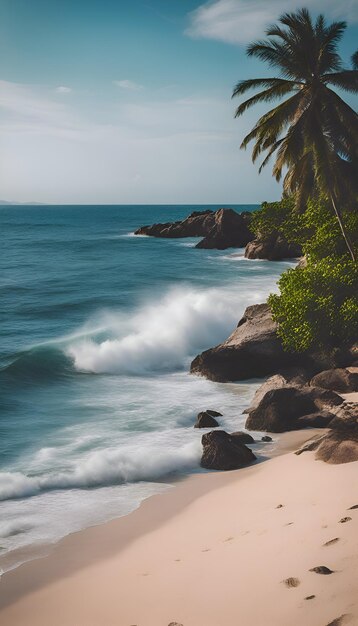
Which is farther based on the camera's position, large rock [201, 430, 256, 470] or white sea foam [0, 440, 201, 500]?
large rock [201, 430, 256, 470]

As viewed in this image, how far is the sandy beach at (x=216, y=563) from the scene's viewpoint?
814 cm

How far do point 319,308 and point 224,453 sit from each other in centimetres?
885

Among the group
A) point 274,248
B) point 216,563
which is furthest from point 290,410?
point 274,248

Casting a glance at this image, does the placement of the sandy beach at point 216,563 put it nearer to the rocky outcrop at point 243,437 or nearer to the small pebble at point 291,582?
the small pebble at point 291,582

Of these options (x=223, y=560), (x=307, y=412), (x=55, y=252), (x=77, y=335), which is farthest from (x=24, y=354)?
(x=55, y=252)

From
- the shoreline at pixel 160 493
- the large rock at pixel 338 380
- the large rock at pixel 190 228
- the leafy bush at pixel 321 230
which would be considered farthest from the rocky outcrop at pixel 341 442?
the large rock at pixel 190 228

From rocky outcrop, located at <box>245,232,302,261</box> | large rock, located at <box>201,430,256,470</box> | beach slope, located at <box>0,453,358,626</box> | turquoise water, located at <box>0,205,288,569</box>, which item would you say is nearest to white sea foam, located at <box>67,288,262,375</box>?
turquoise water, located at <box>0,205,288,569</box>

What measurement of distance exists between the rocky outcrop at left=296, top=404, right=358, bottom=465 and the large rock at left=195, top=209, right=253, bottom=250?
218 ft

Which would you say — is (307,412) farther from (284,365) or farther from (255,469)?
A: (284,365)

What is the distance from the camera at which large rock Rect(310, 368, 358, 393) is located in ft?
64.8

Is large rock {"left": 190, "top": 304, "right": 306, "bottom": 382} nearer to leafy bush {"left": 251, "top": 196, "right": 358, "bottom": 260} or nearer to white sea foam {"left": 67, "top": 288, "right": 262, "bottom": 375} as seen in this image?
white sea foam {"left": 67, "top": 288, "right": 262, "bottom": 375}

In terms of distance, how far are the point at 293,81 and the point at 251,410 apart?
42.8 feet

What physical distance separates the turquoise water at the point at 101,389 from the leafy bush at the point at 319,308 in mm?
2728

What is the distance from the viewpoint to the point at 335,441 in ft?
44.4
